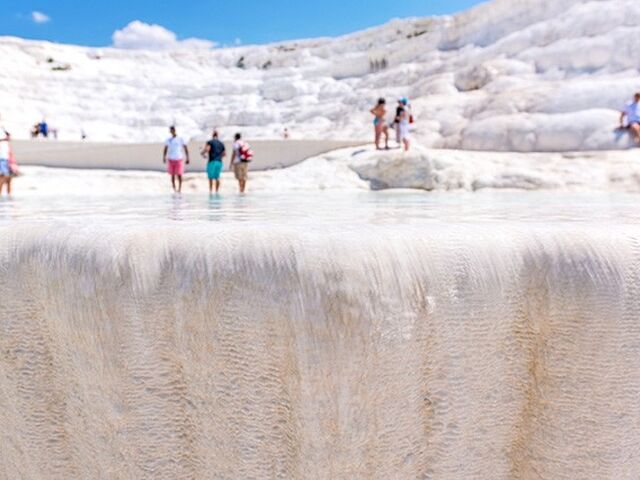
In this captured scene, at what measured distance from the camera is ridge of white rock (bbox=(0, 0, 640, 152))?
1152 cm

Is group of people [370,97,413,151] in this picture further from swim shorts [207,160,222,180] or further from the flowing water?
the flowing water

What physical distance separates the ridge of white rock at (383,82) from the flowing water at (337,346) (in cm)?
961

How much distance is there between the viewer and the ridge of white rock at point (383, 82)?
37.8ft

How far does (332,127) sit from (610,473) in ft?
53.9

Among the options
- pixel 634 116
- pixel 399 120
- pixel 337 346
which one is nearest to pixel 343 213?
pixel 337 346

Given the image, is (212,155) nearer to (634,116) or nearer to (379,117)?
(379,117)

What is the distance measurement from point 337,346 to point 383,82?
61.3 feet

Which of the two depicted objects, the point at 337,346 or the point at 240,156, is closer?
the point at 337,346

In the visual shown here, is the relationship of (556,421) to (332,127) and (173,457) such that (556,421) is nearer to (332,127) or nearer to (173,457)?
(173,457)

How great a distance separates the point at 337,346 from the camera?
4.75 ft

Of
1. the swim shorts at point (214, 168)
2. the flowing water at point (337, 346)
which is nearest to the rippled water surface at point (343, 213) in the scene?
the flowing water at point (337, 346)

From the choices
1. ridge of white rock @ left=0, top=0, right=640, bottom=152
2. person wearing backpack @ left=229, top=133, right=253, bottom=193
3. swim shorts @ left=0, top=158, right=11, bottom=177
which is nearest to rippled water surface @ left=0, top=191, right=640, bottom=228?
swim shorts @ left=0, top=158, right=11, bottom=177

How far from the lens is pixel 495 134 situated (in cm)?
1151

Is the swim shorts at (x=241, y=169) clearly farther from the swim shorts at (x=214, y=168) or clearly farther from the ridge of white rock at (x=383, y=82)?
the ridge of white rock at (x=383, y=82)
